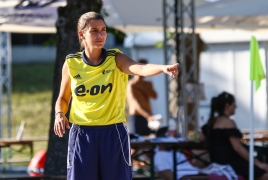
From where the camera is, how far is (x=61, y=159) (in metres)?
8.10

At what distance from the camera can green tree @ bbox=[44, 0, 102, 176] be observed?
810cm

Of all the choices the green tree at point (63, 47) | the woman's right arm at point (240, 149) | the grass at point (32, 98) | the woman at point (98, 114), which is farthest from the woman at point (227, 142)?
the grass at point (32, 98)

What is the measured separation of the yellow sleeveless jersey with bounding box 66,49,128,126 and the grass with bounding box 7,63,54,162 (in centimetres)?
1495

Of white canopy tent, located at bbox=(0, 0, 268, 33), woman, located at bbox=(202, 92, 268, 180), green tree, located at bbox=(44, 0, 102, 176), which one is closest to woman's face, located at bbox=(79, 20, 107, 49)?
green tree, located at bbox=(44, 0, 102, 176)

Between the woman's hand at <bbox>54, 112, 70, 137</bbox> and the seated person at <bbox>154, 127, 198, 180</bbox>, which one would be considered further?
the seated person at <bbox>154, 127, 198, 180</bbox>

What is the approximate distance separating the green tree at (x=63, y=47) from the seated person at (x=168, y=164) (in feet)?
3.92

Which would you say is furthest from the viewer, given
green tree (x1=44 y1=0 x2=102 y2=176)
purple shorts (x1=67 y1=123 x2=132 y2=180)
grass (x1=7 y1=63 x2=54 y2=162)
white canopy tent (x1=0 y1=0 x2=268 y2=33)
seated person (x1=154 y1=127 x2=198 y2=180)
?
grass (x1=7 y1=63 x2=54 y2=162)

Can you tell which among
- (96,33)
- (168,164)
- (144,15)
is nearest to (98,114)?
(96,33)

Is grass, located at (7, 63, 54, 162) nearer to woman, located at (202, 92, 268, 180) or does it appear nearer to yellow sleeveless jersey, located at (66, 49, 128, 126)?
woman, located at (202, 92, 268, 180)

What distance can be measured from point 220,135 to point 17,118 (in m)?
17.7

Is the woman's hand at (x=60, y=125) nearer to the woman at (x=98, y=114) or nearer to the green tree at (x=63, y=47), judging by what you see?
the woman at (x=98, y=114)

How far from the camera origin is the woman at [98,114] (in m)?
4.69

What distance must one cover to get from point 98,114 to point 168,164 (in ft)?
13.3

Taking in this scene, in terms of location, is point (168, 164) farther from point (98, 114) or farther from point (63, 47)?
point (98, 114)
